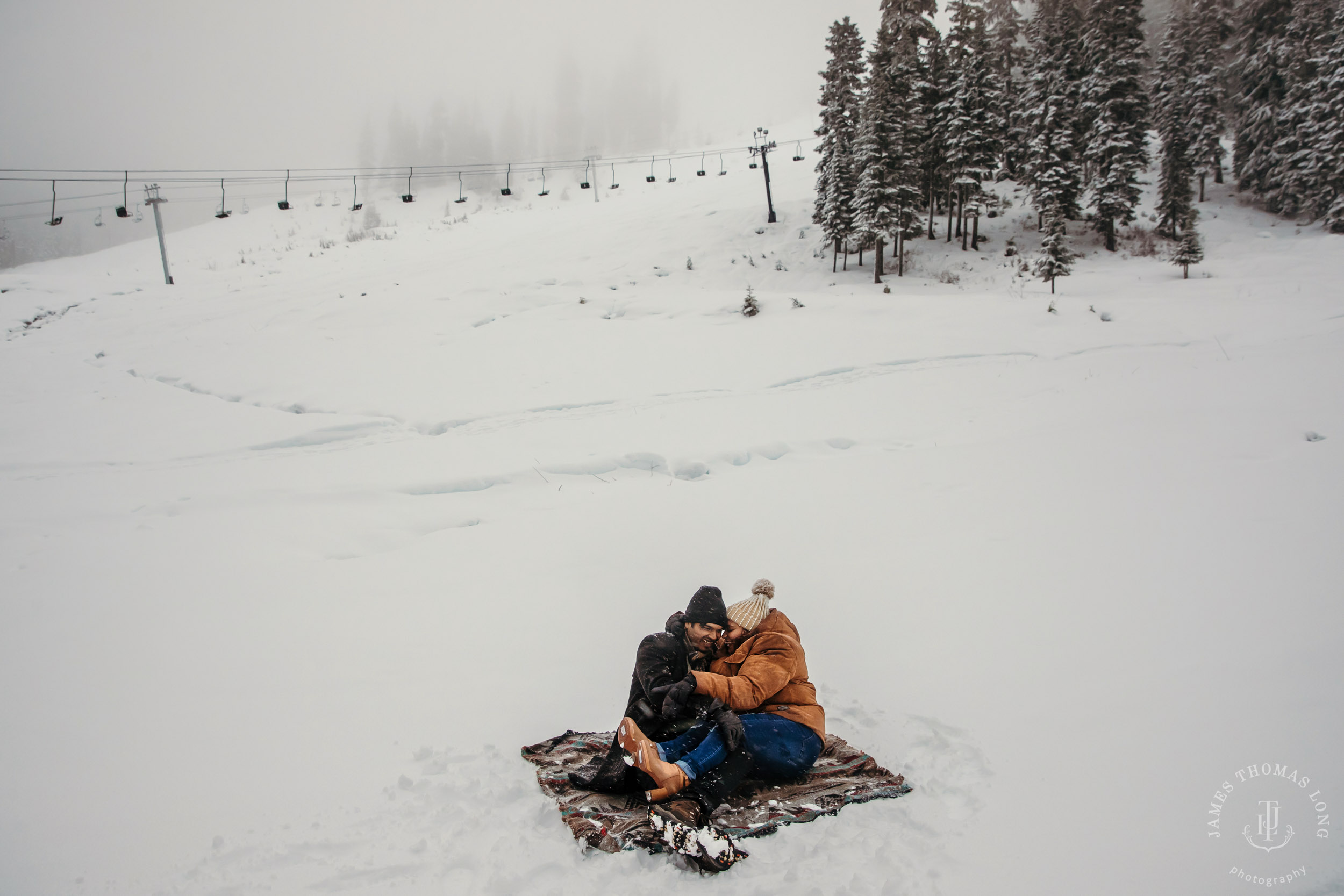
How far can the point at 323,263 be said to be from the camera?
25188 mm

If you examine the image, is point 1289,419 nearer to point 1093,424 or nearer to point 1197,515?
point 1093,424

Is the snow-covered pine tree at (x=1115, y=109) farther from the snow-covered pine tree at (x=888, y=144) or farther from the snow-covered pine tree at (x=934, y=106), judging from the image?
the snow-covered pine tree at (x=888, y=144)

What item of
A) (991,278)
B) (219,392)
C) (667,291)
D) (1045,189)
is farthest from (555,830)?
(1045,189)

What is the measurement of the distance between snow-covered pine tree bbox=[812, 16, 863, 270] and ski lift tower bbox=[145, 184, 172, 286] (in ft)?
92.2

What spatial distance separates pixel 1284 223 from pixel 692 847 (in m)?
38.7

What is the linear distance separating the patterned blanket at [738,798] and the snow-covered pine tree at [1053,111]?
28.1 metres

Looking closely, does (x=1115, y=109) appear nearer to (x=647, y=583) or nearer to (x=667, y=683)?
(x=647, y=583)

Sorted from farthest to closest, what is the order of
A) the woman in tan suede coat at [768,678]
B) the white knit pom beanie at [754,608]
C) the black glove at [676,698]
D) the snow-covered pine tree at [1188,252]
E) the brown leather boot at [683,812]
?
the snow-covered pine tree at [1188,252] < the white knit pom beanie at [754,608] < the woman in tan suede coat at [768,678] < the black glove at [676,698] < the brown leather boot at [683,812]

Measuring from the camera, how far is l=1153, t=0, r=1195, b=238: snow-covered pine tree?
25.7 meters

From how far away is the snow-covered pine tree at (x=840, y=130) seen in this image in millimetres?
24953

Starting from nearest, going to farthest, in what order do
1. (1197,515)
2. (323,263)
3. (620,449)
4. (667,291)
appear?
(1197,515), (620,449), (667,291), (323,263)

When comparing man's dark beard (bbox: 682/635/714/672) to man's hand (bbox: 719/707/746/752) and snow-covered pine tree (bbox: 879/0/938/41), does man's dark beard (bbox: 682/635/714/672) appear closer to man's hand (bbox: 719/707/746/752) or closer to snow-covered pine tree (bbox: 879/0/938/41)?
man's hand (bbox: 719/707/746/752)

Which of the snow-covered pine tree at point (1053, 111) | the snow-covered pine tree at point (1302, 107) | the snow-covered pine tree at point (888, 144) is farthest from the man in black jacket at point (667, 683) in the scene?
the snow-covered pine tree at point (1302, 107)

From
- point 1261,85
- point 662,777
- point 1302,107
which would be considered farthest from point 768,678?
point 1261,85
